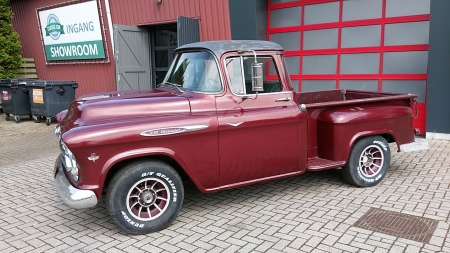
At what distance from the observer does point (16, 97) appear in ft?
37.2

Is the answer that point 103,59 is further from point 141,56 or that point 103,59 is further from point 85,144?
point 85,144

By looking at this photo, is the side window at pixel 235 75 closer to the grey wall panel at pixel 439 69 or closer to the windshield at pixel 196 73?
the windshield at pixel 196 73

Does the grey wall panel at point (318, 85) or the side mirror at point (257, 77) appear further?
the grey wall panel at point (318, 85)

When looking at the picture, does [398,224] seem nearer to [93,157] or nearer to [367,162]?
[367,162]

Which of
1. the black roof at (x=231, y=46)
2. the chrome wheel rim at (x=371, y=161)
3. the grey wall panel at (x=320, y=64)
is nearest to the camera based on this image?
the black roof at (x=231, y=46)

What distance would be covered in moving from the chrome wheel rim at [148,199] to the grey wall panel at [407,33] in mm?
Result: 6333

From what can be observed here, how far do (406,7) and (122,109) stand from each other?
661 cm

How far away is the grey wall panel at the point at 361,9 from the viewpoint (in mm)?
→ 8109

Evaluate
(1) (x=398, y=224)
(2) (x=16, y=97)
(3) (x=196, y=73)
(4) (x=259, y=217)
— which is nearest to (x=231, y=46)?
(3) (x=196, y=73)

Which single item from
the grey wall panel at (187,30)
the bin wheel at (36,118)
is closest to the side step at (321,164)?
the grey wall panel at (187,30)

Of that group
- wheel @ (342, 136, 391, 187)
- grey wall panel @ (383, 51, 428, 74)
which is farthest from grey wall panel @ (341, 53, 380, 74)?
wheel @ (342, 136, 391, 187)

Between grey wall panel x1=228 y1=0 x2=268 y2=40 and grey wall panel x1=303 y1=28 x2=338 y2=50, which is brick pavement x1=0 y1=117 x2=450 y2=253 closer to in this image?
grey wall panel x1=303 y1=28 x2=338 y2=50

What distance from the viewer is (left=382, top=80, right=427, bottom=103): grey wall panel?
7789 millimetres

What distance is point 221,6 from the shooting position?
32.0 ft
